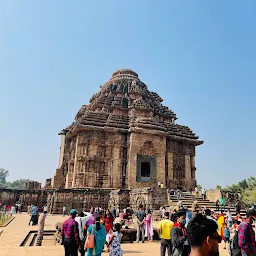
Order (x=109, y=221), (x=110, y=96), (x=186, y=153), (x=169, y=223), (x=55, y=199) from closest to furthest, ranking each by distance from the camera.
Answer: (x=169, y=223), (x=109, y=221), (x=55, y=199), (x=186, y=153), (x=110, y=96)

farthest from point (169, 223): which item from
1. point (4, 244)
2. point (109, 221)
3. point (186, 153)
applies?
point (186, 153)

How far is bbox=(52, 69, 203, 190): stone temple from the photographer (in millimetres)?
28125

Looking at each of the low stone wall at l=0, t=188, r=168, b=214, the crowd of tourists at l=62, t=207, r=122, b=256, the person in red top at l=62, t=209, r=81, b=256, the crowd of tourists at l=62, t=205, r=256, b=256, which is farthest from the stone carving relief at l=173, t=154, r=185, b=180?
the person in red top at l=62, t=209, r=81, b=256

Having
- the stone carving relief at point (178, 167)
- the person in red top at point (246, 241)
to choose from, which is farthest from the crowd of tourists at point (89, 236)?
the stone carving relief at point (178, 167)

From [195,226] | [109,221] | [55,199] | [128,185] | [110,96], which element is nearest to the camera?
[195,226]

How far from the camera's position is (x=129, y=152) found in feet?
94.4

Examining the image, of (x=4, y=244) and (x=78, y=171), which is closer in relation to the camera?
(x=4, y=244)

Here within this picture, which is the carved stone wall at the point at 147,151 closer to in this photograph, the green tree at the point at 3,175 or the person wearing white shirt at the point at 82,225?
the person wearing white shirt at the point at 82,225

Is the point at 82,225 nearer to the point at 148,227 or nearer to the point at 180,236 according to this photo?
the point at 180,236

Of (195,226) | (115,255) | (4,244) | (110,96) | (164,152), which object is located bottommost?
(4,244)

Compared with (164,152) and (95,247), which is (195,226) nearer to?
(95,247)

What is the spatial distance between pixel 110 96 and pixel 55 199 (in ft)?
59.1

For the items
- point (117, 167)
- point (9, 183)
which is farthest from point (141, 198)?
point (9, 183)

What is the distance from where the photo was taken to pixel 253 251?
4.41m
